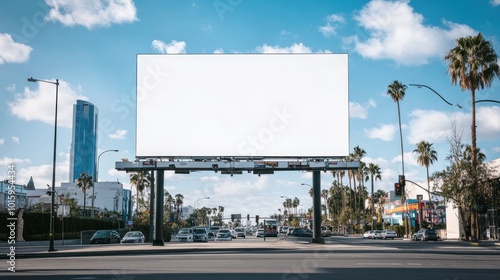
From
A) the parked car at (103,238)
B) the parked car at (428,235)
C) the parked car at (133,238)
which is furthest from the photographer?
the parked car at (428,235)

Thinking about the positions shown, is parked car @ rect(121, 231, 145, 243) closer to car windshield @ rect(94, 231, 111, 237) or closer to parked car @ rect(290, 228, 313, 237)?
car windshield @ rect(94, 231, 111, 237)

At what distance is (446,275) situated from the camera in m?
16.9

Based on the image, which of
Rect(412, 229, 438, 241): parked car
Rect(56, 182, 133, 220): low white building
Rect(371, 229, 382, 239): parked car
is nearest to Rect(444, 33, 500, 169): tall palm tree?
Rect(412, 229, 438, 241): parked car

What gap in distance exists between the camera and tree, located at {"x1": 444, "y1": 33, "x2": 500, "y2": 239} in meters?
50.8

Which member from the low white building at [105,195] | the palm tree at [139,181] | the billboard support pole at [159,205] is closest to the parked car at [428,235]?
the billboard support pole at [159,205]

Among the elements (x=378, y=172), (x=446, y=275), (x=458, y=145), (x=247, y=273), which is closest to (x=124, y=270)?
(x=247, y=273)

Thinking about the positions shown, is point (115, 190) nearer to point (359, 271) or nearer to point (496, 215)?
point (496, 215)

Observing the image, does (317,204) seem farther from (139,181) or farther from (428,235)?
(139,181)

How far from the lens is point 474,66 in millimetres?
51094

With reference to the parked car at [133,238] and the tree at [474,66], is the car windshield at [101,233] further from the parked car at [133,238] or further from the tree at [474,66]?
the tree at [474,66]

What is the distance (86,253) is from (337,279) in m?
21.2

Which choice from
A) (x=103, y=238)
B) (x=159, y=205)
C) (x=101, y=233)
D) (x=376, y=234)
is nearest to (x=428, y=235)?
(x=376, y=234)

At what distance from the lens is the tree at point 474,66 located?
50812 millimetres

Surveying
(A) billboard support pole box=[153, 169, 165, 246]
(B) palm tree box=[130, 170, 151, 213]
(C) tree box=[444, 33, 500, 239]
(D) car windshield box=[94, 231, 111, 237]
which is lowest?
(D) car windshield box=[94, 231, 111, 237]
